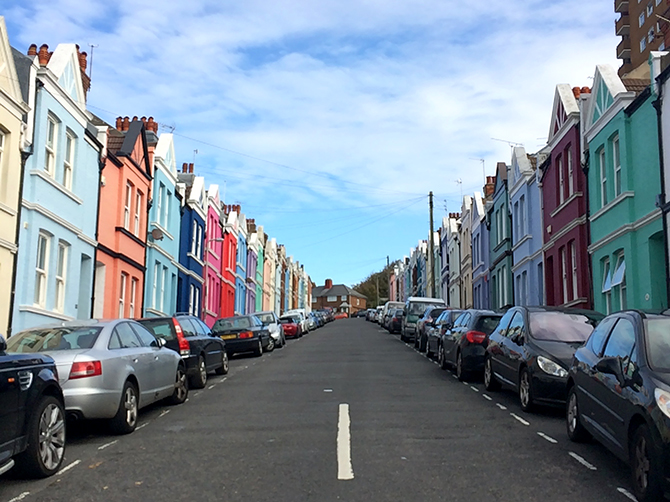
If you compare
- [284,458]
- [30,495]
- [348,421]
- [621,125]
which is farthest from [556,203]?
[30,495]

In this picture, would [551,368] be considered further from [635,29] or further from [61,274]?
[635,29]

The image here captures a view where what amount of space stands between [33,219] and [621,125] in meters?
14.6

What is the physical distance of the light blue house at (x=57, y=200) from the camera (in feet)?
57.3

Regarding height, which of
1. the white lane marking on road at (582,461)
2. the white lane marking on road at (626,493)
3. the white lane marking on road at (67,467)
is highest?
the white lane marking on road at (582,461)

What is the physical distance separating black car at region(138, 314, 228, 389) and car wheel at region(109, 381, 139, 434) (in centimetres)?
294

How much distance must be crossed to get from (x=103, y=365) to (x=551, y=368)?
607 centimetres

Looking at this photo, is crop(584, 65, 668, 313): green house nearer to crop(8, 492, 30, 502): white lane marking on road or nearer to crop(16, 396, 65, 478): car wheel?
crop(16, 396, 65, 478): car wheel

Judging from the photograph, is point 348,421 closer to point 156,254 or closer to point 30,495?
point 30,495

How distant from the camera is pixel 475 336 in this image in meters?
15.2

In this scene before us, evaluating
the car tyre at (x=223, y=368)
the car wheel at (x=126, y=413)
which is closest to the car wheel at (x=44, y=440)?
the car wheel at (x=126, y=413)

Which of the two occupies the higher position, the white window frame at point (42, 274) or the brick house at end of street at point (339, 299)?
the brick house at end of street at point (339, 299)

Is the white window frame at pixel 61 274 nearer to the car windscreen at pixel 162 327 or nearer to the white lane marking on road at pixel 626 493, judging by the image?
the car windscreen at pixel 162 327

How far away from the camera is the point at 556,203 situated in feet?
80.8

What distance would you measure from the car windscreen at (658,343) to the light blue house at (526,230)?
65.2ft
